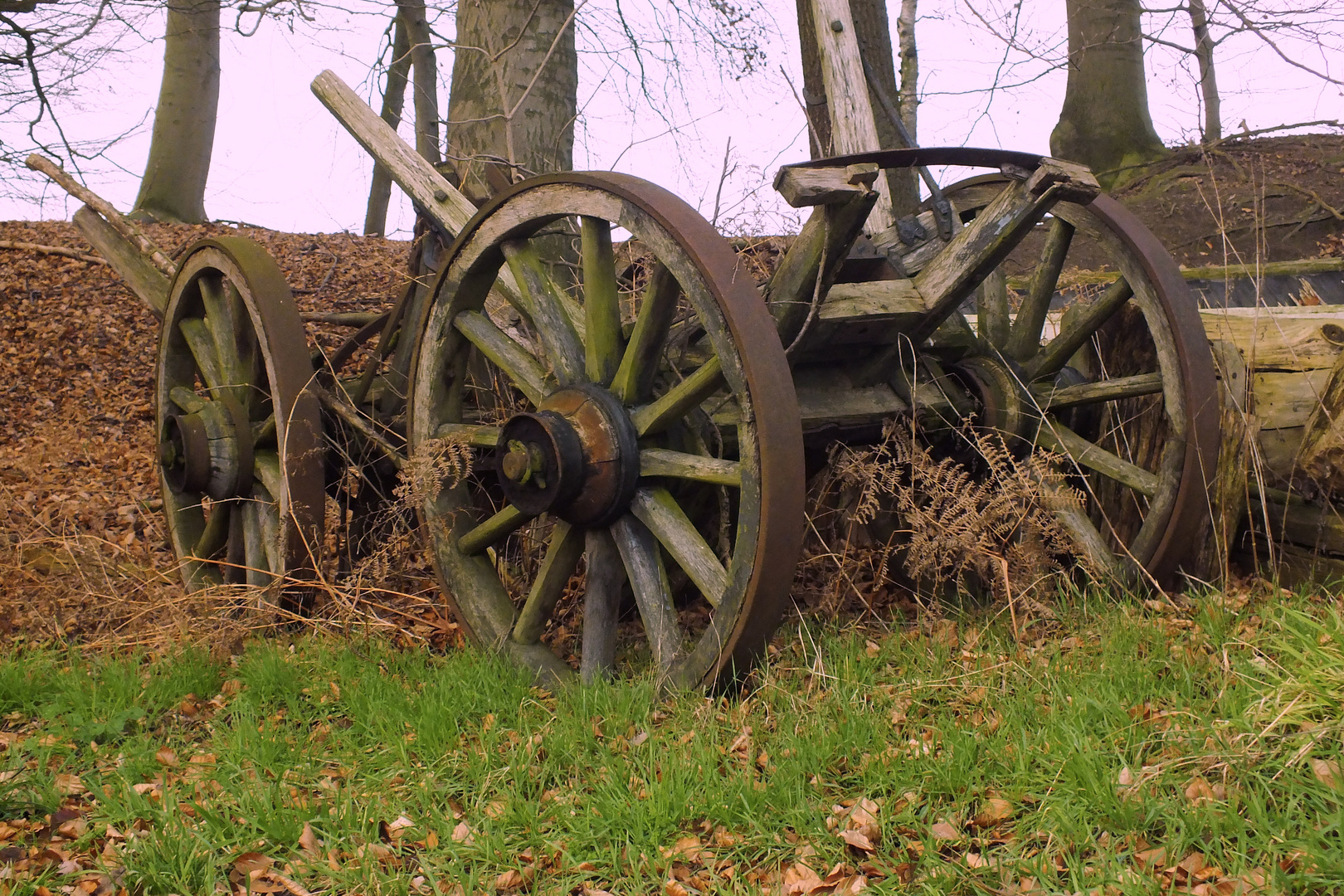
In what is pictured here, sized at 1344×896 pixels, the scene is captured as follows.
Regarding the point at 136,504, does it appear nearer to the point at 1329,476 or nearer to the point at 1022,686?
the point at 1022,686

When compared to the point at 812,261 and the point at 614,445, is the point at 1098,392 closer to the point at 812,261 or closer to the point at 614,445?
the point at 812,261

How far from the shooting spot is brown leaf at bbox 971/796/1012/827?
87.8 inches

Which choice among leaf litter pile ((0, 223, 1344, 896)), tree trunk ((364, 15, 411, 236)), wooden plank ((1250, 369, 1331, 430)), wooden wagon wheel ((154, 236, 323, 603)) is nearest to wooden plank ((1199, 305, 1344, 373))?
wooden plank ((1250, 369, 1331, 430))

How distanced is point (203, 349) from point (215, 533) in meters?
0.80

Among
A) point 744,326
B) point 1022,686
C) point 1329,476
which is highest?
point 744,326

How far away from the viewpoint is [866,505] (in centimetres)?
320

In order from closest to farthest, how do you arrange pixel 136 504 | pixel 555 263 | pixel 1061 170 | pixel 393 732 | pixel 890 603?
1. pixel 393 732
2. pixel 1061 170
3. pixel 890 603
4. pixel 555 263
5. pixel 136 504

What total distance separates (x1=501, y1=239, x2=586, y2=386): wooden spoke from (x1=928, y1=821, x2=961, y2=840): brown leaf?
1.73 metres

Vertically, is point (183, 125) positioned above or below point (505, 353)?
above

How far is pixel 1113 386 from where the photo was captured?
3.66 m

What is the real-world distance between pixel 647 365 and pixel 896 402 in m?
0.95

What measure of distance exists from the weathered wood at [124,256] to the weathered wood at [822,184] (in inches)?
141

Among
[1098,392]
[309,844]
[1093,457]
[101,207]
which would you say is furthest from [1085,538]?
[101,207]

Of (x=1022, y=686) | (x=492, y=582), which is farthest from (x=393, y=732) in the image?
(x=1022, y=686)
